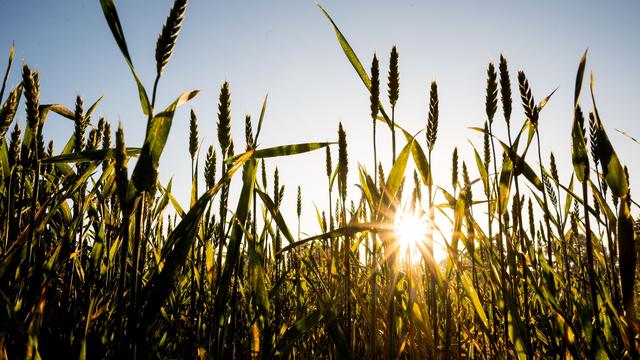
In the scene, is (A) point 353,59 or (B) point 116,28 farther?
(A) point 353,59

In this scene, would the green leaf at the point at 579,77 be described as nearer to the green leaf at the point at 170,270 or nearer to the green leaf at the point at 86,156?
the green leaf at the point at 170,270

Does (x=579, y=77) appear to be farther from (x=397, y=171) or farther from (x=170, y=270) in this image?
(x=170, y=270)

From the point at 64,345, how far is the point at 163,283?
4.10 ft

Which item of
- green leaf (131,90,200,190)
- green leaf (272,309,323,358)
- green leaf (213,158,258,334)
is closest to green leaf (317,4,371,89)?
green leaf (213,158,258,334)

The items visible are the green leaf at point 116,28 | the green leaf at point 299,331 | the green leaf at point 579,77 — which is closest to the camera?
the green leaf at point 116,28

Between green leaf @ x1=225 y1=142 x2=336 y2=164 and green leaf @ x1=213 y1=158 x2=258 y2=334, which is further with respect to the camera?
green leaf @ x1=225 y1=142 x2=336 y2=164

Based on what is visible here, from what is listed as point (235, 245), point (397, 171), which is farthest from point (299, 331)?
point (397, 171)

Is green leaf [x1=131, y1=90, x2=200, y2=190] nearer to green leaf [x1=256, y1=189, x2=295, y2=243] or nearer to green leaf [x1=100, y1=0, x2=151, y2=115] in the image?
green leaf [x1=100, y1=0, x2=151, y2=115]

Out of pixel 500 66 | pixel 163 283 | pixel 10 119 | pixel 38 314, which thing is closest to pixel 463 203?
pixel 500 66

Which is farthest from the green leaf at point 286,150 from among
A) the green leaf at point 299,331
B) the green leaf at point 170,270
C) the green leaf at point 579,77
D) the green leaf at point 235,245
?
the green leaf at point 579,77

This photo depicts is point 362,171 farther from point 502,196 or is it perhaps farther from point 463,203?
point 502,196

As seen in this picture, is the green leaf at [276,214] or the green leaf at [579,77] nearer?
the green leaf at [579,77]

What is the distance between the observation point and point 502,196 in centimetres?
191

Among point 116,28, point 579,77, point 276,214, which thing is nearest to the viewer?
point 116,28
